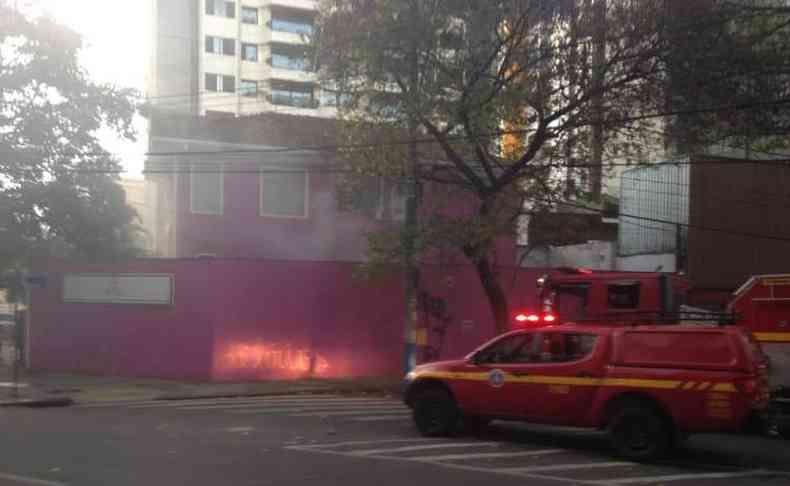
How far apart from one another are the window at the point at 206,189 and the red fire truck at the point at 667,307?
567 inches

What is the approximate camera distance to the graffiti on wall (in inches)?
890

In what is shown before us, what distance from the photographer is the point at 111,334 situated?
23.8m

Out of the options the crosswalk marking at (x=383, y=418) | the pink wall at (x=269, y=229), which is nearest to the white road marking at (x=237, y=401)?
the crosswalk marking at (x=383, y=418)

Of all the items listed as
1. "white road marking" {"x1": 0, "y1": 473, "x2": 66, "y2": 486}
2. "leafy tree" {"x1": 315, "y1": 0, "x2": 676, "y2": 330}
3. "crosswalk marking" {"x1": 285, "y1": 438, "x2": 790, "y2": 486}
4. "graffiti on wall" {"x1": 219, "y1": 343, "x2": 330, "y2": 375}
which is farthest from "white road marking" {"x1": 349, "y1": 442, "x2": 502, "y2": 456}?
"graffiti on wall" {"x1": 219, "y1": 343, "x2": 330, "y2": 375}

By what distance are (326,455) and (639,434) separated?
3.96 meters

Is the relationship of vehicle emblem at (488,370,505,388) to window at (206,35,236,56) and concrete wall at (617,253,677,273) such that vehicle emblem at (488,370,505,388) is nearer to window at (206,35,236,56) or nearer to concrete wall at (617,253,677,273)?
concrete wall at (617,253,677,273)

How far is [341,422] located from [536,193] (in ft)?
25.4

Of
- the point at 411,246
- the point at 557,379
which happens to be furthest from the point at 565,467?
the point at 411,246

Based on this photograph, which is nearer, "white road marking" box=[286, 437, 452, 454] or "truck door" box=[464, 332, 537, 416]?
"white road marking" box=[286, 437, 452, 454]

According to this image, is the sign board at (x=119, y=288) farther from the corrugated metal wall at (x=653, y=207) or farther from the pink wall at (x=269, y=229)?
the corrugated metal wall at (x=653, y=207)

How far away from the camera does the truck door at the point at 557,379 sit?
11539mm

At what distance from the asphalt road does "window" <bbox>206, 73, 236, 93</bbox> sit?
4423 centimetres

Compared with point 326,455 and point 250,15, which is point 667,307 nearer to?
point 326,455

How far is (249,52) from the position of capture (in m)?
58.9
